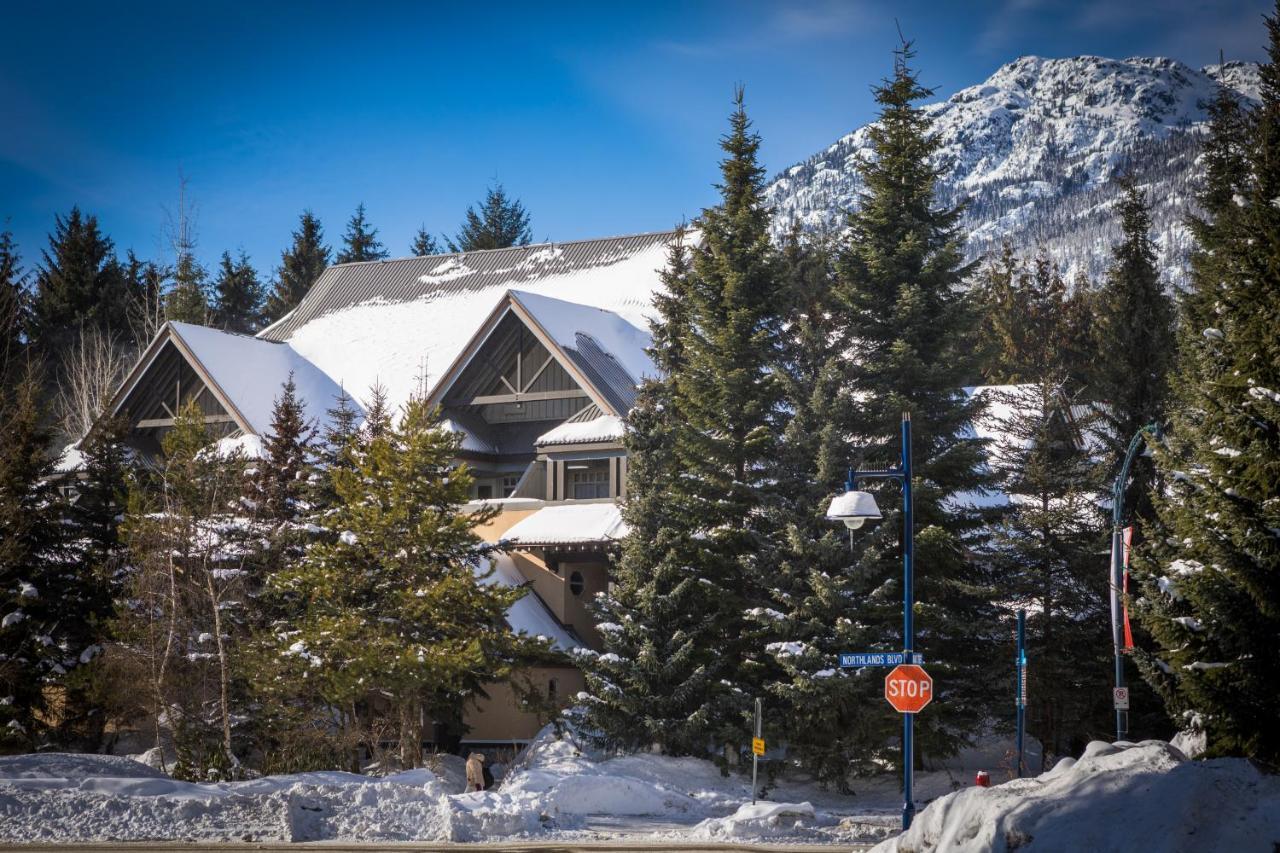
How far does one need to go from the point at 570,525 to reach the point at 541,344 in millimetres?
6400

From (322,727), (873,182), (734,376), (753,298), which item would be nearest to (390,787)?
(322,727)

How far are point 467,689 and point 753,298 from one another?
11.9 metres

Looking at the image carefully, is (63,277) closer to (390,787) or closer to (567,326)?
(567,326)

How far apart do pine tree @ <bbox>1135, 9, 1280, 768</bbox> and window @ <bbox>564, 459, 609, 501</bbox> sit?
61.9 feet

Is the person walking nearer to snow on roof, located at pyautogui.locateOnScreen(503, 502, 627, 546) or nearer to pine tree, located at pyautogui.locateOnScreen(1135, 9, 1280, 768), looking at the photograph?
snow on roof, located at pyautogui.locateOnScreen(503, 502, 627, 546)

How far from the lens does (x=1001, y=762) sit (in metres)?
31.4

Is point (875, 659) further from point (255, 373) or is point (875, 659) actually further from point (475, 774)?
point (255, 373)

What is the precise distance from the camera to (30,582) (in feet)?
106

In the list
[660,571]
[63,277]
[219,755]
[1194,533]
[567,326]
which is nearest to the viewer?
[1194,533]

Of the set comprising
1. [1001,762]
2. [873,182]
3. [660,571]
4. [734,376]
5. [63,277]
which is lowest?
[1001,762]

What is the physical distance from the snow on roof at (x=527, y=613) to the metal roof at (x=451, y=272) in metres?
15.8

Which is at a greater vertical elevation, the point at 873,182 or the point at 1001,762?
the point at 873,182

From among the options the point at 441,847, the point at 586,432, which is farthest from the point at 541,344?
the point at 441,847

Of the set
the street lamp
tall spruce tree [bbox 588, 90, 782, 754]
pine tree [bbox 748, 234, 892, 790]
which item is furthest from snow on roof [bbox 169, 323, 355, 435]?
the street lamp
